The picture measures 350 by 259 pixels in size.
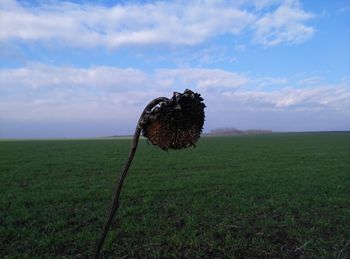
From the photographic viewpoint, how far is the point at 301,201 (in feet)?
41.4

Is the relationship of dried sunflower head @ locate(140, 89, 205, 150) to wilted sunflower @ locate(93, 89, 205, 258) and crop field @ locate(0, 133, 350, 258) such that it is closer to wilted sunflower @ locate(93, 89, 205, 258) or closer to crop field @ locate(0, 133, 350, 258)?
wilted sunflower @ locate(93, 89, 205, 258)

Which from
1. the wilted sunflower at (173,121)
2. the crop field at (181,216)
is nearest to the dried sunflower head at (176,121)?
the wilted sunflower at (173,121)

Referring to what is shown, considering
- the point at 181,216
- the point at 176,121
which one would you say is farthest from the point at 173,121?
the point at 181,216

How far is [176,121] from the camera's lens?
4.36ft

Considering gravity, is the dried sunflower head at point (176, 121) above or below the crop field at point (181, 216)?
above

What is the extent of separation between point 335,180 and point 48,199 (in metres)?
13.3

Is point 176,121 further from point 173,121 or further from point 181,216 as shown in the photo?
point 181,216

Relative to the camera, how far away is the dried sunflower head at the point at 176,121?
128 centimetres

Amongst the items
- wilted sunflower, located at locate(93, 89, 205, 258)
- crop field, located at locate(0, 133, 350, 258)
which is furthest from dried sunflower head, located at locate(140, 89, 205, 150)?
crop field, located at locate(0, 133, 350, 258)

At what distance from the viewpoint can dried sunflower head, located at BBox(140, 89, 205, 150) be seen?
1283mm

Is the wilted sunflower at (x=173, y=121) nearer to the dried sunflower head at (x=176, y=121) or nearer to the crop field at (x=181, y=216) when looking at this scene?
the dried sunflower head at (x=176, y=121)

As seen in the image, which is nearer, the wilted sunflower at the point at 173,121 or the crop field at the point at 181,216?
the wilted sunflower at the point at 173,121

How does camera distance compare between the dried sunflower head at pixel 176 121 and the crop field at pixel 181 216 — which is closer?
the dried sunflower head at pixel 176 121

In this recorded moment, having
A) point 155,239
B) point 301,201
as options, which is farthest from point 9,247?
point 301,201
